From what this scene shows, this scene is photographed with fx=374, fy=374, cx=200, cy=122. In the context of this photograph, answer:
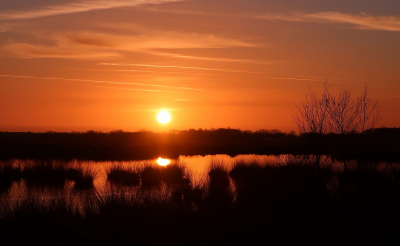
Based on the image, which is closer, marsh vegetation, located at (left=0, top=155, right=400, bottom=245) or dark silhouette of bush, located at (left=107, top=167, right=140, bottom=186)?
marsh vegetation, located at (left=0, top=155, right=400, bottom=245)

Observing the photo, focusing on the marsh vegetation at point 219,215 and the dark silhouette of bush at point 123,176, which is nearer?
the marsh vegetation at point 219,215

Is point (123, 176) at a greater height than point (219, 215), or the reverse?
point (123, 176)

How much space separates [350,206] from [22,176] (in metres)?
11.7

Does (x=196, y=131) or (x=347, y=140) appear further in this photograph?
(x=196, y=131)

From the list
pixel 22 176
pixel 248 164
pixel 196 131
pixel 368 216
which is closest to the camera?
pixel 368 216

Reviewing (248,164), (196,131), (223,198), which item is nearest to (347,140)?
(248,164)

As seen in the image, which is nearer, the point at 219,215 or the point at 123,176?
the point at 219,215

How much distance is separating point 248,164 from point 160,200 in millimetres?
8831

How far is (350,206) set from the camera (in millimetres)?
8656

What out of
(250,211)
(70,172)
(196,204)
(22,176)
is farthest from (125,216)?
(22,176)

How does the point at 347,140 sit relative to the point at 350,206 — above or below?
above

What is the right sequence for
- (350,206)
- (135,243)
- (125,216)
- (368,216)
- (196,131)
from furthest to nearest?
1. (196,131)
2. (350,206)
3. (368,216)
4. (125,216)
5. (135,243)

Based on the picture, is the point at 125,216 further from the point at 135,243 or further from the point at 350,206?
the point at 350,206

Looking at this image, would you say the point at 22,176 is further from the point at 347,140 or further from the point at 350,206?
the point at 347,140
